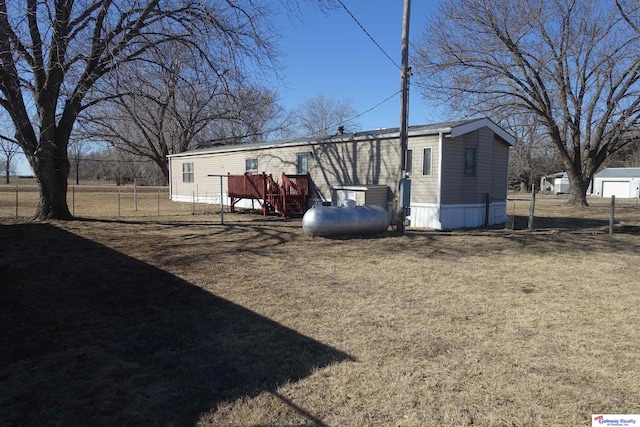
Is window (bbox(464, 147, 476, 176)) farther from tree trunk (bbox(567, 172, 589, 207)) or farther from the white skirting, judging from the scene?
tree trunk (bbox(567, 172, 589, 207))

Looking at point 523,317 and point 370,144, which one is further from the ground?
point 370,144

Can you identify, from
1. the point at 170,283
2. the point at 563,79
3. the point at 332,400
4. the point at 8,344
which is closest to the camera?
the point at 332,400

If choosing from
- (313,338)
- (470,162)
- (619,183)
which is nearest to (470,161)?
(470,162)

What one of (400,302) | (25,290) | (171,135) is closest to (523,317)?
(400,302)

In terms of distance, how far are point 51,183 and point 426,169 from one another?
11006 millimetres

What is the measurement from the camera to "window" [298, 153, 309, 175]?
16828 mm

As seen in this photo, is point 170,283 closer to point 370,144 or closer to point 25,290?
point 25,290

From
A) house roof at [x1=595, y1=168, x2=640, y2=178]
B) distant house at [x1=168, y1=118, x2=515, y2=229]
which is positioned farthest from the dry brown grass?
house roof at [x1=595, y1=168, x2=640, y2=178]

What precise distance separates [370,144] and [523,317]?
10.2 meters

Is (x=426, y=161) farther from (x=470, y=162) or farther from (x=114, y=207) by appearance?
(x=114, y=207)

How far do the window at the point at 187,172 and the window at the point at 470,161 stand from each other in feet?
50.8

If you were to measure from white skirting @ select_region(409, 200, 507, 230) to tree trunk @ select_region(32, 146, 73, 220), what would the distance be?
10.5m

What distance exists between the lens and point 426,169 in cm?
1282

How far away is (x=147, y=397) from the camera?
2969 millimetres
